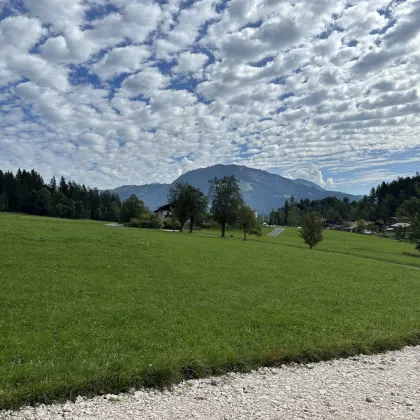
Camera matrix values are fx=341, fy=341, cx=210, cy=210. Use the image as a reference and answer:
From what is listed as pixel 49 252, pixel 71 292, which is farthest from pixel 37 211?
pixel 71 292

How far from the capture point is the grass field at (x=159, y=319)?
26.0 feet

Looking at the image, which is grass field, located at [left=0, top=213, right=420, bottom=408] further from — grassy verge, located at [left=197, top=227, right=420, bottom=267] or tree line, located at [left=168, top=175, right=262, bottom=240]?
tree line, located at [left=168, top=175, right=262, bottom=240]

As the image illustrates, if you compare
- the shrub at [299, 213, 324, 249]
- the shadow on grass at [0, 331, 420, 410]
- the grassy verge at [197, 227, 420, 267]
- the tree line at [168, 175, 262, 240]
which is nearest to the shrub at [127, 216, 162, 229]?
the grassy verge at [197, 227, 420, 267]

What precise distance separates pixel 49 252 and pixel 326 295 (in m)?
17.6

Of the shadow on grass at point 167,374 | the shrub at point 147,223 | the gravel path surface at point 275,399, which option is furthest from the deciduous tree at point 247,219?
the gravel path surface at point 275,399

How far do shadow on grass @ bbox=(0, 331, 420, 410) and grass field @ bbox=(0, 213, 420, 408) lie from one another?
0.03 meters

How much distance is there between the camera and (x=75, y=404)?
21.9 feet

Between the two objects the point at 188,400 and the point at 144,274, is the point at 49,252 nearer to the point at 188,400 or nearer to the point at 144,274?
the point at 144,274

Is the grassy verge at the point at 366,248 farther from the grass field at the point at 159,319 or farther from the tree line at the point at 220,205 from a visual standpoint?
the grass field at the point at 159,319

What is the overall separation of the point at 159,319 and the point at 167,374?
448cm

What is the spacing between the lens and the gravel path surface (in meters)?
6.46

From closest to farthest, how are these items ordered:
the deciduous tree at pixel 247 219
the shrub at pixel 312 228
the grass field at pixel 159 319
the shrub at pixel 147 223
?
the grass field at pixel 159 319 → the shrub at pixel 312 228 → the deciduous tree at pixel 247 219 → the shrub at pixel 147 223

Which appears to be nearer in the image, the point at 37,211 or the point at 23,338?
the point at 23,338

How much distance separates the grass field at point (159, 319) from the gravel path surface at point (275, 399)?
491mm
